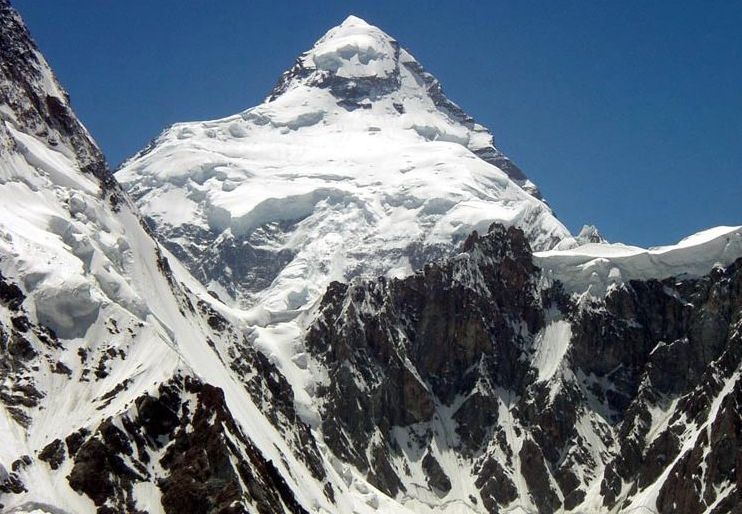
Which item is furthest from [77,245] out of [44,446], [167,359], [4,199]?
[44,446]

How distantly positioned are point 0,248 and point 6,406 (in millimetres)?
27214

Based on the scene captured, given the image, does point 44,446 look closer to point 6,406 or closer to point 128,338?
point 6,406

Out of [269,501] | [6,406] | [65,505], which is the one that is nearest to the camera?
[65,505]

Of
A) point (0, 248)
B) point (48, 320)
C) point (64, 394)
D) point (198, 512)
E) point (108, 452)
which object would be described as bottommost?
point (198, 512)

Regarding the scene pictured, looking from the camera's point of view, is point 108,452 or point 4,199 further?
point 4,199

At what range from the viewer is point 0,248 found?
18212 centimetres

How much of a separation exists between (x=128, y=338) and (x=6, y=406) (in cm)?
2365

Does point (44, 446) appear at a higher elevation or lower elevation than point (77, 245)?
lower

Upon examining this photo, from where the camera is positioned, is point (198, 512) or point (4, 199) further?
point (4, 199)

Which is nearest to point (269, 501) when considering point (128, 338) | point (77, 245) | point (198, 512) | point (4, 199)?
point (198, 512)

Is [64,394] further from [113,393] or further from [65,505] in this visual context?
[65,505]

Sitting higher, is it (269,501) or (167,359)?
(167,359)

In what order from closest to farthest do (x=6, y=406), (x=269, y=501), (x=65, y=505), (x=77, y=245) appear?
(x=65, y=505), (x=6, y=406), (x=269, y=501), (x=77, y=245)

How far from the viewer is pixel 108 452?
528 ft
